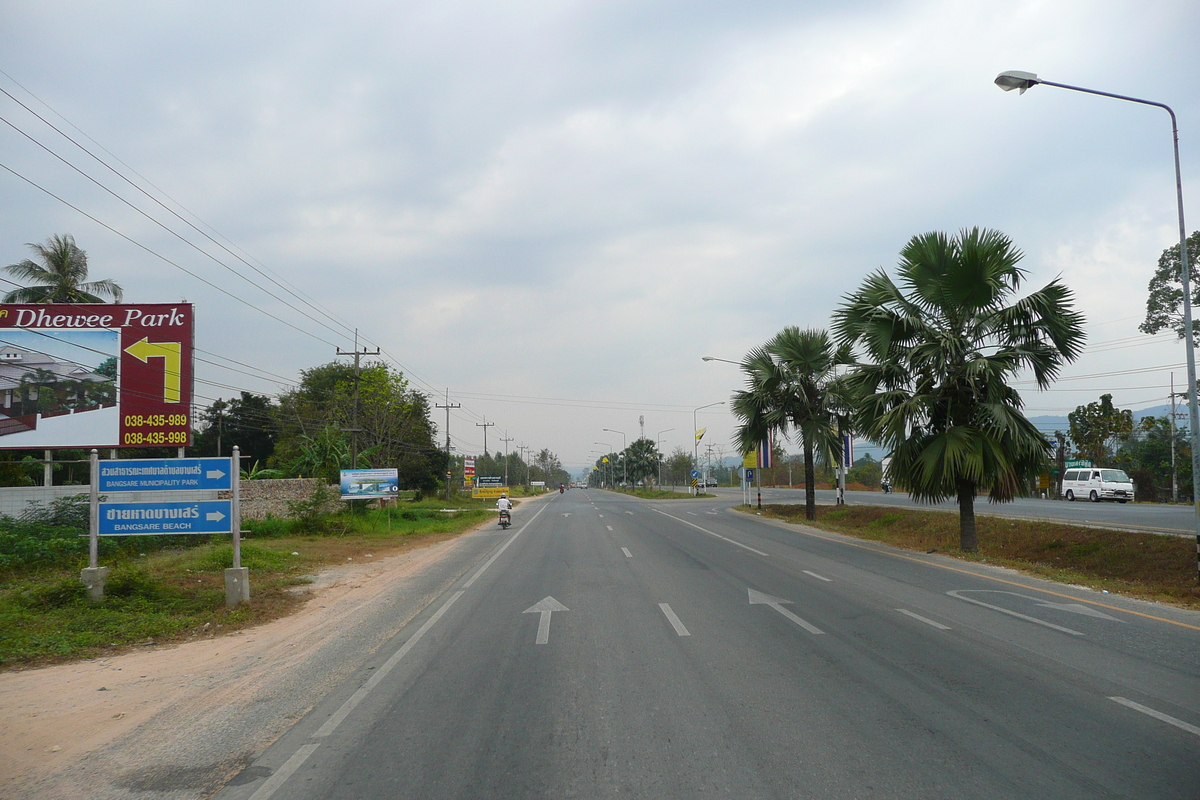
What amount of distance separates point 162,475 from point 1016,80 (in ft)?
51.7

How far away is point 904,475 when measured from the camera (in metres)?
17.7

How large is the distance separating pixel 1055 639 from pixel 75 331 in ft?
101

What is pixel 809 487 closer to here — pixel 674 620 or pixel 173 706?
pixel 674 620

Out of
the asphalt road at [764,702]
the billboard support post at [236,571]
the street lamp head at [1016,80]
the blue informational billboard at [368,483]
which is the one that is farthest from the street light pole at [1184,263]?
the blue informational billboard at [368,483]

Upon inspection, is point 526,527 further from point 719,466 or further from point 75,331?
point 719,466

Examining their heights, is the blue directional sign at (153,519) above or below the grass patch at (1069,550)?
above

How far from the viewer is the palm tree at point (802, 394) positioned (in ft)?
97.9

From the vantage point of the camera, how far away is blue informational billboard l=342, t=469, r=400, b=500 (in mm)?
30098

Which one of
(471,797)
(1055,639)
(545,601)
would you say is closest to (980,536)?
(1055,639)

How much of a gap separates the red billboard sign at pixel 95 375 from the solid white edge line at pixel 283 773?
25179mm

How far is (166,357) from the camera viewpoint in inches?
1062

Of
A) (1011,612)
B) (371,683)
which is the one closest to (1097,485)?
(1011,612)

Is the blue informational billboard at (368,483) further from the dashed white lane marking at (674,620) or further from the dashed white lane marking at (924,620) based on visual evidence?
the dashed white lane marking at (924,620)

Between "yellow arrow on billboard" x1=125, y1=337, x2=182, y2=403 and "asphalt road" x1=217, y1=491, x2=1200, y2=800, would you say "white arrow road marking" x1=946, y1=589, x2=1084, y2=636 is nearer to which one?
"asphalt road" x1=217, y1=491, x2=1200, y2=800
